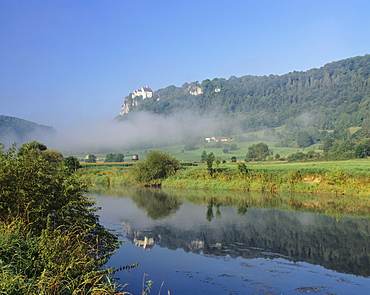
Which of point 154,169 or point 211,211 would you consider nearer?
point 211,211

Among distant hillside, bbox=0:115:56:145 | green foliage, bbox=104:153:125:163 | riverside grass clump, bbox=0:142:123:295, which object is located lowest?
riverside grass clump, bbox=0:142:123:295

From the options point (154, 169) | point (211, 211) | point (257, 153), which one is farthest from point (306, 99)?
point (211, 211)

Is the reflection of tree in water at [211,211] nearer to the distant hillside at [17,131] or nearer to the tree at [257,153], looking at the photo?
the tree at [257,153]

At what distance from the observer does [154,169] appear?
4291 centimetres

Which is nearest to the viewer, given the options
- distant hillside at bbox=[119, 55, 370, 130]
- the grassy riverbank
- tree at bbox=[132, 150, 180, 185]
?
the grassy riverbank

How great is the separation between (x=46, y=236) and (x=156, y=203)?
822 inches

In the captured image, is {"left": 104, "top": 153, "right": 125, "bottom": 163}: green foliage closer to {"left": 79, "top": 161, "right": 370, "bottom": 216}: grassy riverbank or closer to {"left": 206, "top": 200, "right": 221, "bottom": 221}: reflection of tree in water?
{"left": 79, "top": 161, "right": 370, "bottom": 216}: grassy riverbank

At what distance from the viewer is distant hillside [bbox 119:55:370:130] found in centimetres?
13662

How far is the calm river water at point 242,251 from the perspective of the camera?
11.3m

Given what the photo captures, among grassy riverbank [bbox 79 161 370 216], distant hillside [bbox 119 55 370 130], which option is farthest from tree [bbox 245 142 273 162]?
distant hillside [bbox 119 55 370 130]

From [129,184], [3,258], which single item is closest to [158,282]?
[3,258]

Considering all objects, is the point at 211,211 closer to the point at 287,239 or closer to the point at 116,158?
the point at 287,239

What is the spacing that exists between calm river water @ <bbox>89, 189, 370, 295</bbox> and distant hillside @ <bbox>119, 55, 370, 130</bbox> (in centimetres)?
10743

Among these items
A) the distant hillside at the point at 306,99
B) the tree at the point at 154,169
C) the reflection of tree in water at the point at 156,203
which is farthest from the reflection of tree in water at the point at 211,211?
the distant hillside at the point at 306,99
